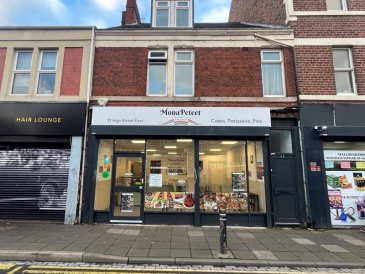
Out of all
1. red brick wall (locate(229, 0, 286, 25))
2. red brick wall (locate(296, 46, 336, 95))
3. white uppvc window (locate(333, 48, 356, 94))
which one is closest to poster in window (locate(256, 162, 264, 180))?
red brick wall (locate(296, 46, 336, 95))

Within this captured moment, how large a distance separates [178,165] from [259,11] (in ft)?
32.2

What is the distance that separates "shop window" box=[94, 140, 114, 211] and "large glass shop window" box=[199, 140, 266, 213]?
11.1 feet

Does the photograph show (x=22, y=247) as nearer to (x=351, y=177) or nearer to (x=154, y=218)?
(x=154, y=218)

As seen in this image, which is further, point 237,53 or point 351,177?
point 237,53

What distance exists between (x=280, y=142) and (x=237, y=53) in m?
3.85

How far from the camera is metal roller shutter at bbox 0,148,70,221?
862 centimetres

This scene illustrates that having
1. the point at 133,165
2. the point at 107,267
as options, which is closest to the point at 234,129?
the point at 133,165

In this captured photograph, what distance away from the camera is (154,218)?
8469mm

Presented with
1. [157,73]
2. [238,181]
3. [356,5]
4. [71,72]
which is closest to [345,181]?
[238,181]

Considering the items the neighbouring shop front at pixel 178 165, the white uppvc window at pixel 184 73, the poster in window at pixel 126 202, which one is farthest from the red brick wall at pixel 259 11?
the poster in window at pixel 126 202

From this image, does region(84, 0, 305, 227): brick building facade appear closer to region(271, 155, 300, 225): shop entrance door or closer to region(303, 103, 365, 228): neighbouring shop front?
region(271, 155, 300, 225): shop entrance door

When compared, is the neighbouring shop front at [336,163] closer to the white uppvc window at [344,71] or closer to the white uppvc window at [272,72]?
the white uppvc window at [344,71]

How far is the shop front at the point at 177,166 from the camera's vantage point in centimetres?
Result: 852

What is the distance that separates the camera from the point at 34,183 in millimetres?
8781
